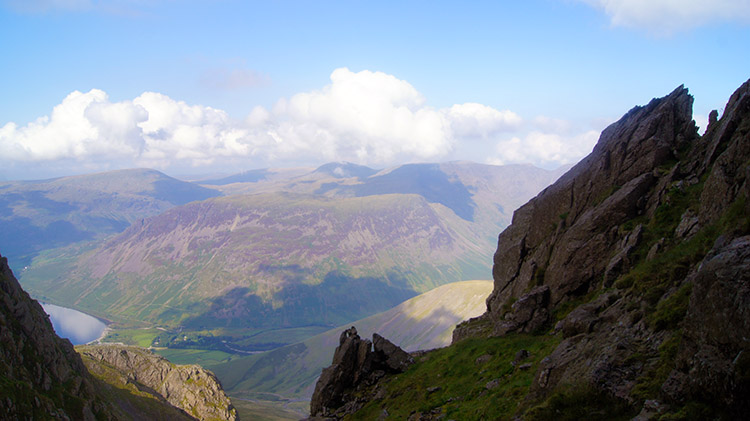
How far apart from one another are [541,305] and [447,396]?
12.6 meters

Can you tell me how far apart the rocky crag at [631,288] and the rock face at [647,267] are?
73 millimetres

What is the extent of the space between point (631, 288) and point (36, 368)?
418ft

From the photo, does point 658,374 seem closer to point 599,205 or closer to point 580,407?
point 580,407

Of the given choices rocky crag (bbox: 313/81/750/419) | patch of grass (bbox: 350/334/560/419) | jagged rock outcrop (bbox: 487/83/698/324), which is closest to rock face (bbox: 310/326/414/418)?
patch of grass (bbox: 350/334/560/419)

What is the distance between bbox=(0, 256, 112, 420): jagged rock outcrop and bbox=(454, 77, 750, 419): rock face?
291 ft

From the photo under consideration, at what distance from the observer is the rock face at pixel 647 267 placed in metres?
12.8

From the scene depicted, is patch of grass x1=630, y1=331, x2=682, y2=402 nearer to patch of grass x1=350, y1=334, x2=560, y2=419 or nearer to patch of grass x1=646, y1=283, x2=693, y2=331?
patch of grass x1=646, y1=283, x2=693, y2=331

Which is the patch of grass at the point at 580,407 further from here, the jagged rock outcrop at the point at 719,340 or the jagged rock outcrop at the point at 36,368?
the jagged rock outcrop at the point at 36,368

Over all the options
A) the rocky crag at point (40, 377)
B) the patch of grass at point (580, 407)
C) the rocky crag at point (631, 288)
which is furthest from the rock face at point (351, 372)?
the rocky crag at point (40, 377)

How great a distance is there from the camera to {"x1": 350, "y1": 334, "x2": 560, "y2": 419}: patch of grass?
79.3 feet

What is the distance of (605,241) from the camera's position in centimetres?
3394

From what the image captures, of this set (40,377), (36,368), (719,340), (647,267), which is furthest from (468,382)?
(36,368)

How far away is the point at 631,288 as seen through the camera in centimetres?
2305

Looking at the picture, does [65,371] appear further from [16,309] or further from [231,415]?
[231,415]
